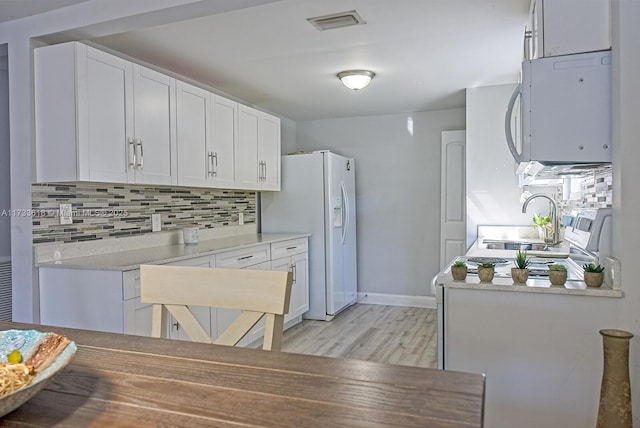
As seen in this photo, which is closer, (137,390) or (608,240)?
(137,390)

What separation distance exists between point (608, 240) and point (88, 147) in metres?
2.49

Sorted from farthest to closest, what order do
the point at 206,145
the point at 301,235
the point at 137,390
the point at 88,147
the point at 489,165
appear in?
the point at 301,235 → the point at 489,165 → the point at 206,145 → the point at 88,147 → the point at 137,390

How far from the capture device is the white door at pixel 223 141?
11.7 ft

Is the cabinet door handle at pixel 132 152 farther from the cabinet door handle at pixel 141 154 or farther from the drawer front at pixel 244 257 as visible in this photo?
the drawer front at pixel 244 257

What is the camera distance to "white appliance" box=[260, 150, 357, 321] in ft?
15.0

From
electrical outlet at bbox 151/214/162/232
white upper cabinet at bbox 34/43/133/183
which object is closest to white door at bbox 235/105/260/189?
electrical outlet at bbox 151/214/162/232

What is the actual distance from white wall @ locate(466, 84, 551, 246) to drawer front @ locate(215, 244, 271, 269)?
70.2 inches

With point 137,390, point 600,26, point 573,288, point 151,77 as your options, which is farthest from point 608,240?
point 151,77

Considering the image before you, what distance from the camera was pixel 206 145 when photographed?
11.4 ft

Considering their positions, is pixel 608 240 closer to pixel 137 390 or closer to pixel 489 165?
pixel 137 390

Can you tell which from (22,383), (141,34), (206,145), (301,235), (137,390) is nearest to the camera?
(22,383)

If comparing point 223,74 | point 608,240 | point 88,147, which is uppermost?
point 223,74

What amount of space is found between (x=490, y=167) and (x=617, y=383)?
9.16 feet

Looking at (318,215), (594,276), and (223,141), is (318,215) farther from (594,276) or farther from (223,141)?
(594,276)
